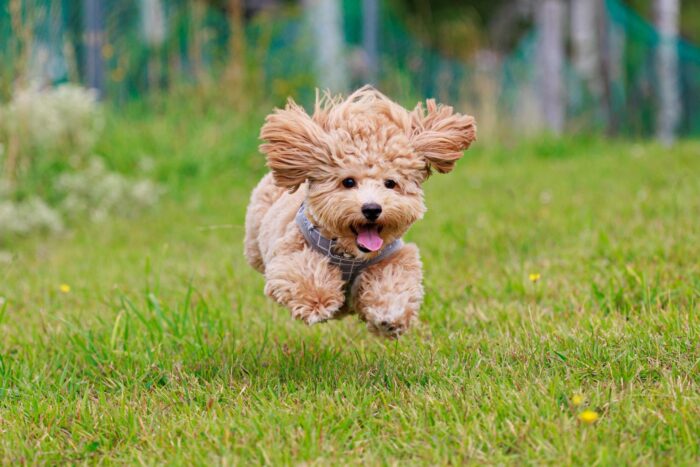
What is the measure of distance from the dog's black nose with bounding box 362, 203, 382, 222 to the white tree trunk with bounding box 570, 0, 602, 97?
1116 centimetres

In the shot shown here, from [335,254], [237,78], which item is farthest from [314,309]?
[237,78]

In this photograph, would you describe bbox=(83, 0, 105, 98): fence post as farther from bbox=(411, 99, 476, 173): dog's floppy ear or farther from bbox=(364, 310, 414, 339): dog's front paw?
bbox=(364, 310, 414, 339): dog's front paw

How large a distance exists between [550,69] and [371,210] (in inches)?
421

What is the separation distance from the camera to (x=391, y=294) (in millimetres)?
3133

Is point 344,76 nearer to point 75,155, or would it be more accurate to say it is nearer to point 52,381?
point 75,155

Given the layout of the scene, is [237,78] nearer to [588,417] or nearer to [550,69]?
[550,69]

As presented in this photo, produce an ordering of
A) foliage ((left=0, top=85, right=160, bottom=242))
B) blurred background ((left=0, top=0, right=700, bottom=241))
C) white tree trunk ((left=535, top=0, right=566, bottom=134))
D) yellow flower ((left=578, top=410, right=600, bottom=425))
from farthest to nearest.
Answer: white tree trunk ((left=535, top=0, right=566, bottom=134)) → blurred background ((left=0, top=0, right=700, bottom=241)) → foliage ((left=0, top=85, right=160, bottom=242)) → yellow flower ((left=578, top=410, right=600, bottom=425))

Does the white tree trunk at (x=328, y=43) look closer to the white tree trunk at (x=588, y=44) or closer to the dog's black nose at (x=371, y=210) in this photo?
the white tree trunk at (x=588, y=44)

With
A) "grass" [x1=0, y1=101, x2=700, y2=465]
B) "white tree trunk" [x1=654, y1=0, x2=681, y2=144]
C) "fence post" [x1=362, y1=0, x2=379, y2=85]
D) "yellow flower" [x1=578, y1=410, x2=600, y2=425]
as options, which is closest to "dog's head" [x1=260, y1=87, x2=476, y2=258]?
"grass" [x1=0, y1=101, x2=700, y2=465]

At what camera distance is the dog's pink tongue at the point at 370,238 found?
3.11 meters

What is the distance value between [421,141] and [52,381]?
172 cm

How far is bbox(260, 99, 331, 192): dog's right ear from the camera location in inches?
127

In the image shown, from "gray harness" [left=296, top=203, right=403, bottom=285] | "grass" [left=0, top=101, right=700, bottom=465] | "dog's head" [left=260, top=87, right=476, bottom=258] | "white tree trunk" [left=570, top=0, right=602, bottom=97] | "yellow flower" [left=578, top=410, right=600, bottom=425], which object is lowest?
"grass" [left=0, top=101, right=700, bottom=465]

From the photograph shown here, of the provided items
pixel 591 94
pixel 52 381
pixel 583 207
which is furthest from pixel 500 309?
pixel 591 94
